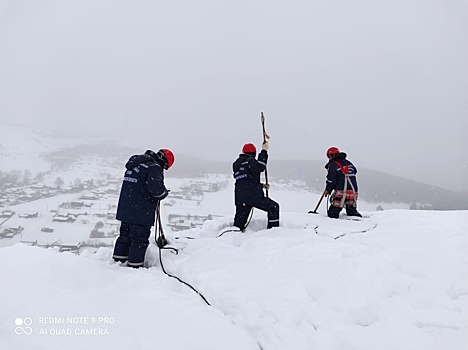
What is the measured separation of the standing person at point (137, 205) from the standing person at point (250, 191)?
1.85 metres

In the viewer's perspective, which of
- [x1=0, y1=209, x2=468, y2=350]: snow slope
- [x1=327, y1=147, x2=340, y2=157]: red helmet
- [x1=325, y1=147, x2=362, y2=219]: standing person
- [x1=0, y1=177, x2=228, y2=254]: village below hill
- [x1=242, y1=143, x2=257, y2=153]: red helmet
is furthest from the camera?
[x1=0, y1=177, x2=228, y2=254]: village below hill

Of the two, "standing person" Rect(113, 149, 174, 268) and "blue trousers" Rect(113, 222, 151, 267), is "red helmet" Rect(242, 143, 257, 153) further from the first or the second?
"blue trousers" Rect(113, 222, 151, 267)

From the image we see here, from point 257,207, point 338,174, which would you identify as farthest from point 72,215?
point 338,174

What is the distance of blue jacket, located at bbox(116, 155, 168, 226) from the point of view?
4812 mm

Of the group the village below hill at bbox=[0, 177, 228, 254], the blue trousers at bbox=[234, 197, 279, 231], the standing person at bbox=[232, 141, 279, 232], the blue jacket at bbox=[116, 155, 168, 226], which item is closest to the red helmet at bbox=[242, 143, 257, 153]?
the standing person at bbox=[232, 141, 279, 232]

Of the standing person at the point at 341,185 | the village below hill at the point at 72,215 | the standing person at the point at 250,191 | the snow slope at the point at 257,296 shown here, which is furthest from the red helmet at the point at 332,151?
the village below hill at the point at 72,215

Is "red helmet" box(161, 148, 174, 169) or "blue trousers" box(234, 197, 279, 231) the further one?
"blue trousers" box(234, 197, 279, 231)

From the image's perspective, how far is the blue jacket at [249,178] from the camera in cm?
618

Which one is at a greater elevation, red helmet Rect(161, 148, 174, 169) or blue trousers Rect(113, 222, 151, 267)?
red helmet Rect(161, 148, 174, 169)

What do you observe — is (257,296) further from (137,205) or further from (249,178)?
(249,178)

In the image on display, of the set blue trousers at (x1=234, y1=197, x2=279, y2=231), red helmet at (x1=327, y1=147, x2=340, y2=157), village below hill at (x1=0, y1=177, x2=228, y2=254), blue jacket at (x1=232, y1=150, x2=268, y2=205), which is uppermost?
red helmet at (x1=327, y1=147, x2=340, y2=157)

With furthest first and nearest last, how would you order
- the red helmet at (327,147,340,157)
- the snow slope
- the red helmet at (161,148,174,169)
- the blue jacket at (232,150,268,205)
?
the red helmet at (327,147,340,157) → the blue jacket at (232,150,268,205) → the red helmet at (161,148,174,169) → the snow slope

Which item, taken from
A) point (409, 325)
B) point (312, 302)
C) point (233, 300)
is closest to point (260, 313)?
point (233, 300)

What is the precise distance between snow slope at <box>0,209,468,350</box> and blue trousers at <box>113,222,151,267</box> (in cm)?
35
